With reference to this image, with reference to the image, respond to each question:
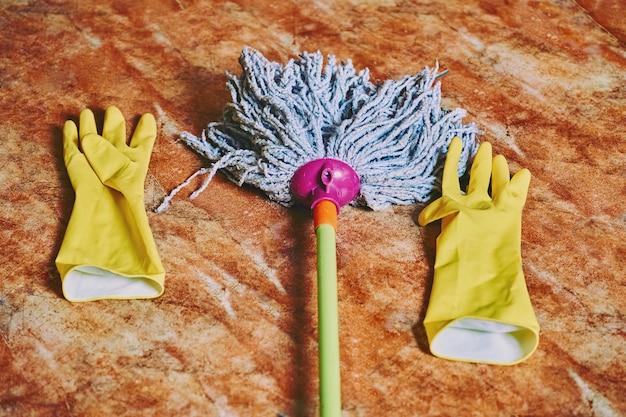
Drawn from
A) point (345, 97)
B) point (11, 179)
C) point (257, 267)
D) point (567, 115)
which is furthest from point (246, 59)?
point (567, 115)

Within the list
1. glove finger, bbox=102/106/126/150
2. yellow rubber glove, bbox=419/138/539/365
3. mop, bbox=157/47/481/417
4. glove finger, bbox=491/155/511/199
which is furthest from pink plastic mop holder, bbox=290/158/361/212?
glove finger, bbox=102/106/126/150

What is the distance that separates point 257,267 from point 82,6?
3.53 ft

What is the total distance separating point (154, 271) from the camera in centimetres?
138

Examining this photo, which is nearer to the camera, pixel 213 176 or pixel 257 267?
pixel 257 267

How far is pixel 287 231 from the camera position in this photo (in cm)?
152

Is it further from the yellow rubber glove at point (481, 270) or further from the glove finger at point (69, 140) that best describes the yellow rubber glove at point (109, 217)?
the yellow rubber glove at point (481, 270)

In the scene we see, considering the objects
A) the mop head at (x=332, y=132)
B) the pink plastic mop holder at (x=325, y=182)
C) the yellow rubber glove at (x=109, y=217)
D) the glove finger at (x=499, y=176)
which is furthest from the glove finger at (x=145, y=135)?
the glove finger at (x=499, y=176)

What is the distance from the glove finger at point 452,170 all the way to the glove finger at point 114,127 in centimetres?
66

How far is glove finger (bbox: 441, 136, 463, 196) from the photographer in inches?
59.7

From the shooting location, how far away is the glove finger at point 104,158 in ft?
5.12

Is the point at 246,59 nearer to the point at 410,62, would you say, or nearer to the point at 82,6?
the point at 410,62

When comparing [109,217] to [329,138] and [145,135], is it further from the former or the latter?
[329,138]

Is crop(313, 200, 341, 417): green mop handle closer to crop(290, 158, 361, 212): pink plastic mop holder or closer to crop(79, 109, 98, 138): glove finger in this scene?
crop(290, 158, 361, 212): pink plastic mop holder

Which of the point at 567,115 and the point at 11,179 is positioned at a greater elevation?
the point at 567,115
